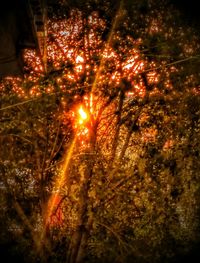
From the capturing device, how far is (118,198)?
12.5 meters

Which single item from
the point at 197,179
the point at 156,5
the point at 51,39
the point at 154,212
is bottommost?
the point at 154,212

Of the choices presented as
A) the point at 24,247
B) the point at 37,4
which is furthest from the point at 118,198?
the point at 37,4

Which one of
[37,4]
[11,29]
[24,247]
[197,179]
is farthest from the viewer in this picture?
[24,247]

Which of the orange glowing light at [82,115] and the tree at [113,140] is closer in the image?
the tree at [113,140]

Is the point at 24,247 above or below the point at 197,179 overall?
below

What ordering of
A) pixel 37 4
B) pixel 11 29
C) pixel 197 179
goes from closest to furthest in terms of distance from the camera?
pixel 37 4, pixel 11 29, pixel 197 179

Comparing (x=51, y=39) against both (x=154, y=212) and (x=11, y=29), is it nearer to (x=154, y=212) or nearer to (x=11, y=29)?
(x=11, y=29)

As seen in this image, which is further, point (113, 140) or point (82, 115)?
point (113, 140)

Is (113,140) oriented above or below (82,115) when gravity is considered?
below

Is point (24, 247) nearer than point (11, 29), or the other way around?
point (11, 29)

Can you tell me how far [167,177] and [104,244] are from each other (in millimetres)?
3503

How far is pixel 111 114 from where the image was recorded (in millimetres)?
13078

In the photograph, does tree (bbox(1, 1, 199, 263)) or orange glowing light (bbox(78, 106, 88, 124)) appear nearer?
tree (bbox(1, 1, 199, 263))

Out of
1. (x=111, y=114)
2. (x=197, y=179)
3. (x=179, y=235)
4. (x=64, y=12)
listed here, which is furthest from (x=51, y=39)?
(x=179, y=235)
